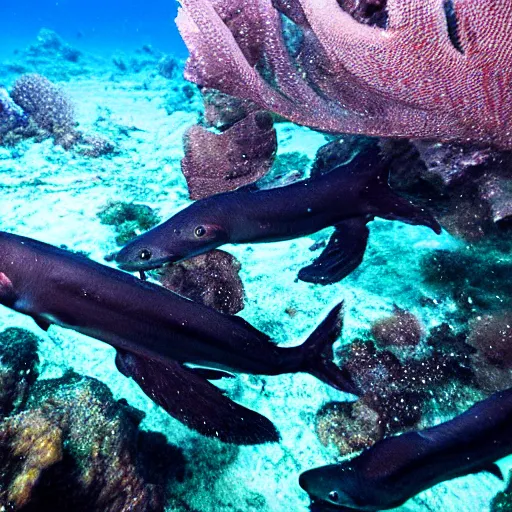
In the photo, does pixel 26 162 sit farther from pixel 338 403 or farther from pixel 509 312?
pixel 509 312

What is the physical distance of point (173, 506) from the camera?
313 cm

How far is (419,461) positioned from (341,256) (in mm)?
1944

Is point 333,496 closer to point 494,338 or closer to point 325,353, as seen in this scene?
point 325,353

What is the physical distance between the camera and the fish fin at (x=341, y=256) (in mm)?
3793

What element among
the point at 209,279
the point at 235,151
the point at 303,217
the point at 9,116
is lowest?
the point at 209,279

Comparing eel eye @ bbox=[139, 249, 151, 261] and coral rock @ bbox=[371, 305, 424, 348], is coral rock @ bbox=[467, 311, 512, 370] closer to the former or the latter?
coral rock @ bbox=[371, 305, 424, 348]

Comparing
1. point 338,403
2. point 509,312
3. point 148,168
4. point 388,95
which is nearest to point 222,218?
point 388,95

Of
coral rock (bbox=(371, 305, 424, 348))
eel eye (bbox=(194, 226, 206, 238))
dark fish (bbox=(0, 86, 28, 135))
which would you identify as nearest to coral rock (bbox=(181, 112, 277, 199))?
eel eye (bbox=(194, 226, 206, 238))

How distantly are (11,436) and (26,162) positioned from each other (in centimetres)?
681

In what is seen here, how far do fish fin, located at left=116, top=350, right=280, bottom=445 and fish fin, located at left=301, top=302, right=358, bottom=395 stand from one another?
618mm

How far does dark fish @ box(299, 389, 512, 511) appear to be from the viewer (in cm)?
268

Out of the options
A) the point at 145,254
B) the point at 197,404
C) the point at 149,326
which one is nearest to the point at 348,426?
the point at 197,404

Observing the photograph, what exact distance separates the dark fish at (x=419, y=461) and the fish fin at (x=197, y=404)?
631mm

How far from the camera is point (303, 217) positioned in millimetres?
3789
